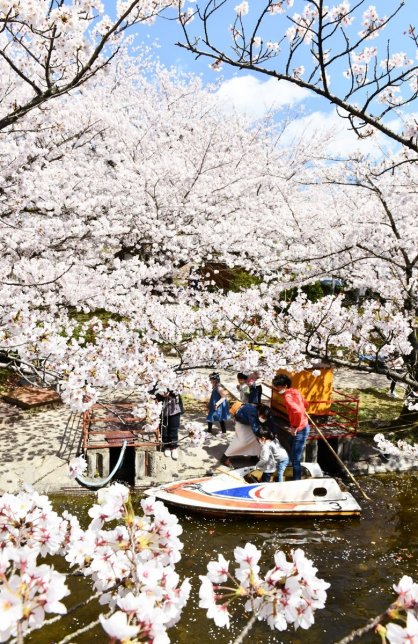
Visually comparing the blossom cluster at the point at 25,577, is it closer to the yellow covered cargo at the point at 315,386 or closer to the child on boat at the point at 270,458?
the child on boat at the point at 270,458

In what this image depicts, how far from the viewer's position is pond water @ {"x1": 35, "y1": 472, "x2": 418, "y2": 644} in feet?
18.3

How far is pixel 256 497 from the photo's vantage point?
26.3ft

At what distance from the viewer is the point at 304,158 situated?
23656mm

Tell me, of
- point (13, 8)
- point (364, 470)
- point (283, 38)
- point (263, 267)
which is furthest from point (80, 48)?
point (263, 267)

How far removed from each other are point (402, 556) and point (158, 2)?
8.66 metres

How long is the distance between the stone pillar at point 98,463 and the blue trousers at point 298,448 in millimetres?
3759

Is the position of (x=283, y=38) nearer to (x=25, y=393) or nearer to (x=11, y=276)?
(x=11, y=276)

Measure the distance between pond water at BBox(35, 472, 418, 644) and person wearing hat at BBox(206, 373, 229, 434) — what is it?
10.3ft

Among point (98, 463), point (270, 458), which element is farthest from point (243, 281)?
point (98, 463)

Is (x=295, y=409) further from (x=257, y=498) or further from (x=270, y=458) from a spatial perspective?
(x=257, y=498)

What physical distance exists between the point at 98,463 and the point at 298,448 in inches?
159

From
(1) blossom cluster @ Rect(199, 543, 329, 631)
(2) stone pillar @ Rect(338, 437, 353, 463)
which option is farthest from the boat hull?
(1) blossom cluster @ Rect(199, 543, 329, 631)

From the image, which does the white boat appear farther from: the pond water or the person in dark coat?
the person in dark coat

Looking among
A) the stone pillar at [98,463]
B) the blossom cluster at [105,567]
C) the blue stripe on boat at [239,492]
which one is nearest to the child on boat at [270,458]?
the blue stripe on boat at [239,492]
